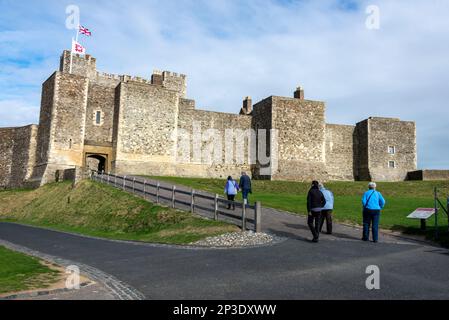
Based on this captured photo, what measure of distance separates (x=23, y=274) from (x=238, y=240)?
6.25 metres

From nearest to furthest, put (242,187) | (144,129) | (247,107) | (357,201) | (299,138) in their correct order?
(242,187) < (357,201) < (144,129) < (299,138) < (247,107)

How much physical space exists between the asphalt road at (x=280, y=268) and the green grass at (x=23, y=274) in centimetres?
111

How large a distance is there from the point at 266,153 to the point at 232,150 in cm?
347

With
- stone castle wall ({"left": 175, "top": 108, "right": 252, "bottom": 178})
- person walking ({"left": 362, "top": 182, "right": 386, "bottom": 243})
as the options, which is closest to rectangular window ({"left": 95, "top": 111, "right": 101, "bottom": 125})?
stone castle wall ({"left": 175, "top": 108, "right": 252, "bottom": 178})

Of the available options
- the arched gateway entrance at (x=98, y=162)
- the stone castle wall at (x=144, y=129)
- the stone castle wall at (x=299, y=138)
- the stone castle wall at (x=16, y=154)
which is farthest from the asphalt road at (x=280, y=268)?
the stone castle wall at (x=16, y=154)

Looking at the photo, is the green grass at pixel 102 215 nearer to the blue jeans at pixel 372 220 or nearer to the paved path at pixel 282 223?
the paved path at pixel 282 223

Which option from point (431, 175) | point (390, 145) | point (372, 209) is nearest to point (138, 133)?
point (372, 209)

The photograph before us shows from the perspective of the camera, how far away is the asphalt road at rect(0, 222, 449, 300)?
7.06 metres

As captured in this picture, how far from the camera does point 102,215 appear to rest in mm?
21938

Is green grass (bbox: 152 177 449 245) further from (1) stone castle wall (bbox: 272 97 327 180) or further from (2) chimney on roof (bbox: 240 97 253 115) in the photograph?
(2) chimney on roof (bbox: 240 97 253 115)

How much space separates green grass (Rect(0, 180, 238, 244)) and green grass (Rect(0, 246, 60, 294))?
4.62 metres

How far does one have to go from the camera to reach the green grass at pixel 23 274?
7.92 meters

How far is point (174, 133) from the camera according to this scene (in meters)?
37.8

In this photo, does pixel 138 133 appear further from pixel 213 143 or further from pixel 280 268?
pixel 280 268
